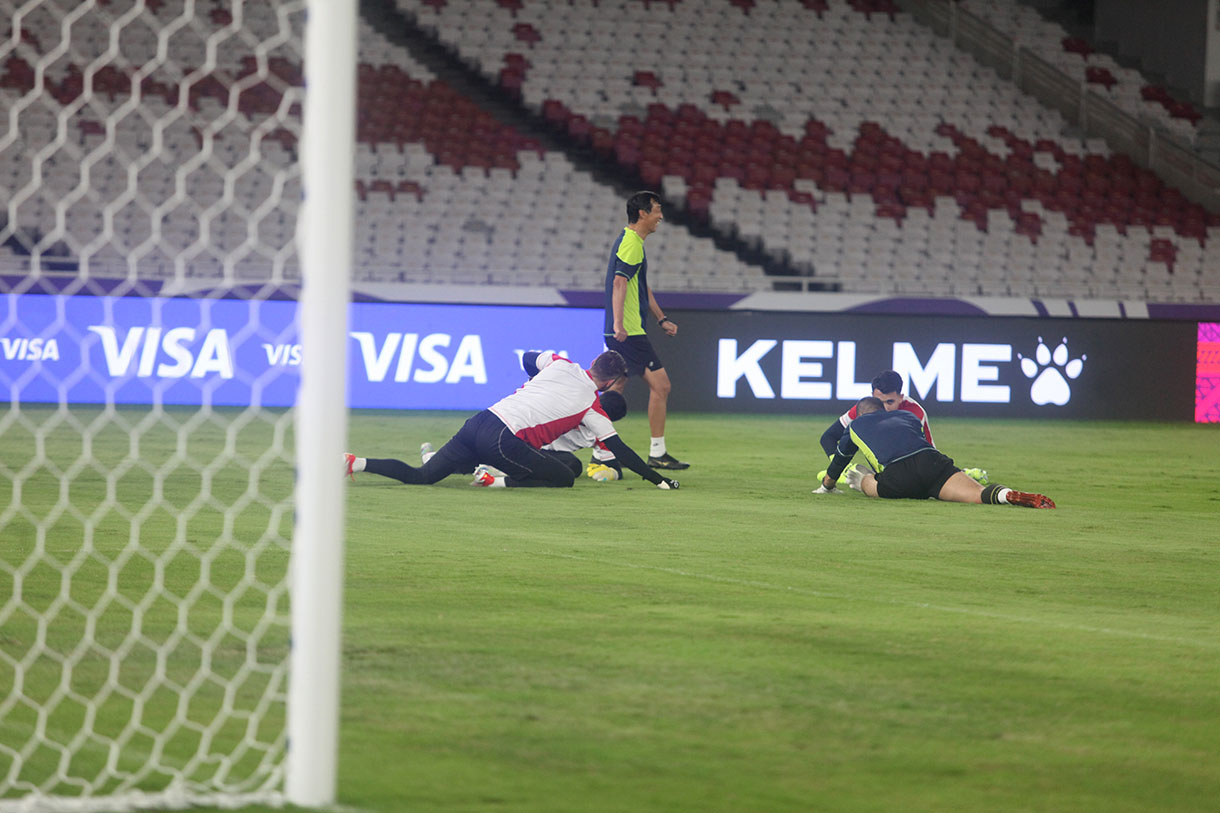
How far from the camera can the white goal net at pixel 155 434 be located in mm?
2914

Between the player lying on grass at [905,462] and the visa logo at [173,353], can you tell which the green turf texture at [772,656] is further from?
the visa logo at [173,353]

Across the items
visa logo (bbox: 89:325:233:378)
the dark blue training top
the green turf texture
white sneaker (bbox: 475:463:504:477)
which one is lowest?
the green turf texture

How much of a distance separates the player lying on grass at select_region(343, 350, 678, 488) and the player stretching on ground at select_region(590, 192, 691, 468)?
1.20m

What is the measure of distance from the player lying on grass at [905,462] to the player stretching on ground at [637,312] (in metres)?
1.58

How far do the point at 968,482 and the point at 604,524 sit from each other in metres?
2.53

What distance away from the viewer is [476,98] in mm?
20125

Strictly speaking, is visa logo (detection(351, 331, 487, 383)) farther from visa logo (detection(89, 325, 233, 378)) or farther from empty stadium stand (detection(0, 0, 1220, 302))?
visa logo (detection(89, 325, 233, 378))

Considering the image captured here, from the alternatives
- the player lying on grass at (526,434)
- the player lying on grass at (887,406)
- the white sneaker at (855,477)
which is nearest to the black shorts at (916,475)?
the player lying on grass at (887,406)

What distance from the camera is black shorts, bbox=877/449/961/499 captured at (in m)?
8.30

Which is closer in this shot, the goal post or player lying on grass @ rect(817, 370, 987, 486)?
the goal post

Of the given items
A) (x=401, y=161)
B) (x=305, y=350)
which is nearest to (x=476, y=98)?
(x=401, y=161)

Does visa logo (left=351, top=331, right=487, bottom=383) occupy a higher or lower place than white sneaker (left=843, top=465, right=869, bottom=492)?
higher

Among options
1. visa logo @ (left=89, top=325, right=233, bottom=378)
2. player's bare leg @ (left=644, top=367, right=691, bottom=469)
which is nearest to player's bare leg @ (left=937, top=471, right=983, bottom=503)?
player's bare leg @ (left=644, top=367, right=691, bottom=469)

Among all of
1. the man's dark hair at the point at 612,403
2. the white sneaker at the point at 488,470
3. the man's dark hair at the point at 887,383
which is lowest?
the white sneaker at the point at 488,470
